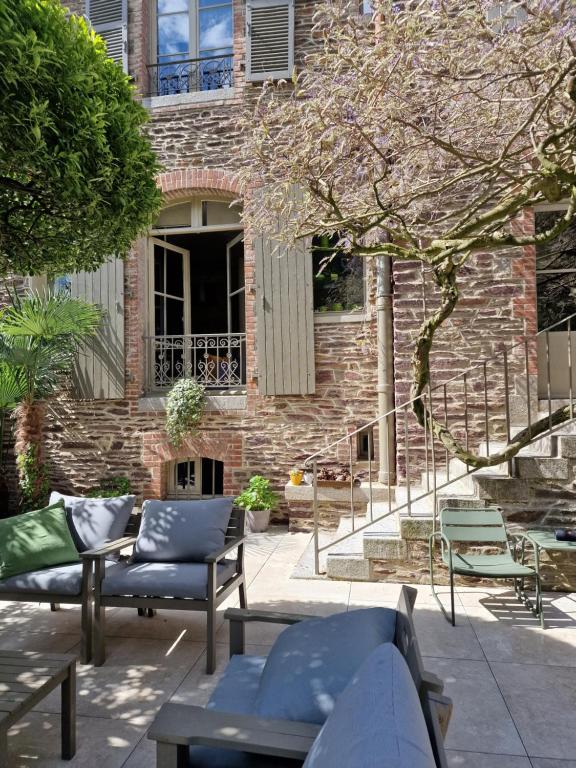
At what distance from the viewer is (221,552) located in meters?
3.01

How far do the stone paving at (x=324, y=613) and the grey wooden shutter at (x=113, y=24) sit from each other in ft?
21.8

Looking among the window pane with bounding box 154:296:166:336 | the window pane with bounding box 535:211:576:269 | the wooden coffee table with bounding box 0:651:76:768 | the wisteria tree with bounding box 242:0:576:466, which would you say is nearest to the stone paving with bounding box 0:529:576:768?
the wooden coffee table with bounding box 0:651:76:768

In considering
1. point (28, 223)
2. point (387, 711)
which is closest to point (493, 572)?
point (387, 711)

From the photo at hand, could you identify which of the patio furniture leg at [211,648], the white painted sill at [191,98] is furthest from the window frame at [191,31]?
the patio furniture leg at [211,648]

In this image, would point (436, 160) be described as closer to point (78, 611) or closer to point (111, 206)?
point (111, 206)

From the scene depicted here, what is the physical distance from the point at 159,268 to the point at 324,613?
5191mm

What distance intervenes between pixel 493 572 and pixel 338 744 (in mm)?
2692

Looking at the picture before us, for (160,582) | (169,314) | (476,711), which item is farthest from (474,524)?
(169,314)

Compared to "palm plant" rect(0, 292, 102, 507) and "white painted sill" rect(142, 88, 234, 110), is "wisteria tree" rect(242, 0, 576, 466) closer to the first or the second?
"white painted sill" rect(142, 88, 234, 110)

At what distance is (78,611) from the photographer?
3.62 m

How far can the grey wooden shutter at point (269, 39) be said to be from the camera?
6.25 metres

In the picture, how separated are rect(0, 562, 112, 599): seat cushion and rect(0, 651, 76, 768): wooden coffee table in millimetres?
709

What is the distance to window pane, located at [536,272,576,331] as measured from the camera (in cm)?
562

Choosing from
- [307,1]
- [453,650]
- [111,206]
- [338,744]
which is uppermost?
[307,1]
